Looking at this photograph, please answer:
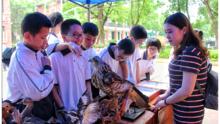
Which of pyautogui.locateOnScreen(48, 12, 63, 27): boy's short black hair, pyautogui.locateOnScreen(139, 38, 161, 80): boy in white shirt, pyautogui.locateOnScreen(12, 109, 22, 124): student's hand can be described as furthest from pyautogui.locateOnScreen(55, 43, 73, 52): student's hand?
pyautogui.locateOnScreen(139, 38, 161, 80): boy in white shirt

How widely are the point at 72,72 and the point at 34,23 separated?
44 cm

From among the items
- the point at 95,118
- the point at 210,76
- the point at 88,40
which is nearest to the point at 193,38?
the point at 210,76

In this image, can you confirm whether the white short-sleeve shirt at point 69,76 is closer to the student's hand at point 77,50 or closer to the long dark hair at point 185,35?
the student's hand at point 77,50

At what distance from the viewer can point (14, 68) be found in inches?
43.1

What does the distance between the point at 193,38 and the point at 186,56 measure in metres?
0.12

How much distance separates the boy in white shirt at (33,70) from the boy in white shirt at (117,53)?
70cm

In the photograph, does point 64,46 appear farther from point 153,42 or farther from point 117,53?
→ point 153,42

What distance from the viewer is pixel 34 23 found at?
119 cm

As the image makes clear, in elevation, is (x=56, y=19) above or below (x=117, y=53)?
above

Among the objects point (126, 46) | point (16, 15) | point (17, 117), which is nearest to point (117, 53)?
point (126, 46)

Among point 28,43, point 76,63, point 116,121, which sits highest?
point 28,43

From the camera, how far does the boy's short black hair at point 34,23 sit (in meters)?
1.18

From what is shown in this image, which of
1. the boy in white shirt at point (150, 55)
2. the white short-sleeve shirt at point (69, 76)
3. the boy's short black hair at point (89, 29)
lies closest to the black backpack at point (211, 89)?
the white short-sleeve shirt at point (69, 76)

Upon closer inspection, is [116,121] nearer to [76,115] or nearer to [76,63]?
[76,115]
